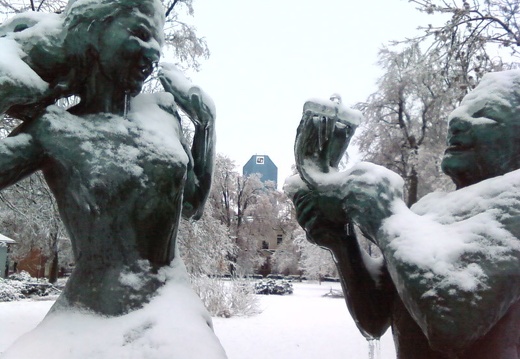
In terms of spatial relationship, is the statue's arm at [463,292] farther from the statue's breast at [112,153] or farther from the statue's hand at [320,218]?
the statue's breast at [112,153]

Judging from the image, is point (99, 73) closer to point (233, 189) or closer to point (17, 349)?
point (17, 349)

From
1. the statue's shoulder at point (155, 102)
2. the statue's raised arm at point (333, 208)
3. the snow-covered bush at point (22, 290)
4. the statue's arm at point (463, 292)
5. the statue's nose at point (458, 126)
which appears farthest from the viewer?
the snow-covered bush at point (22, 290)

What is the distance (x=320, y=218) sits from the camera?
6.01 feet

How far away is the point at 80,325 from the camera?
163 centimetres

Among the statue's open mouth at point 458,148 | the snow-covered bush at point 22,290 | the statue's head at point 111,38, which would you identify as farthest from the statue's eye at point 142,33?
the snow-covered bush at point 22,290

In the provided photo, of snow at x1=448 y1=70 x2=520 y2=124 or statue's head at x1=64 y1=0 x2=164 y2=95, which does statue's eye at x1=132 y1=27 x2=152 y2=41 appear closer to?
statue's head at x1=64 y1=0 x2=164 y2=95

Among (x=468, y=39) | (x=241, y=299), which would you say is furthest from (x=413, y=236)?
(x=241, y=299)

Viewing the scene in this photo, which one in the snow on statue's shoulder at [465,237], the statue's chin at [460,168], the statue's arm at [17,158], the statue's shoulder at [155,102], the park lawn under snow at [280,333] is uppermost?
the statue's shoulder at [155,102]

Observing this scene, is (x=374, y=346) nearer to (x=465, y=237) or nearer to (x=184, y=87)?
(x=465, y=237)

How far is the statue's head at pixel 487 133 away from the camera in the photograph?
1.65m

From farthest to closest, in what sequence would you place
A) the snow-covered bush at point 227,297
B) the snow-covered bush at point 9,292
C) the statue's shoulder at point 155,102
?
the snow-covered bush at point 9,292 < the snow-covered bush at point 227,297 < the statue's shoulder at point 155,102

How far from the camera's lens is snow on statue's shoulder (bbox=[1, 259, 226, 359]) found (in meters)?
1.57

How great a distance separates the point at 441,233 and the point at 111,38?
1227mm

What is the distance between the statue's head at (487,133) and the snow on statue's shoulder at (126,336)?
38.3 inches
